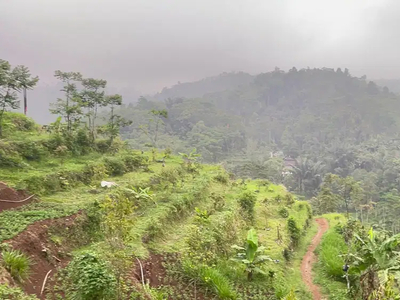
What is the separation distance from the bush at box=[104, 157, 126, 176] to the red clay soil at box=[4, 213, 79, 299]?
7.60 m

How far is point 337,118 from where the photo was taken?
339ft

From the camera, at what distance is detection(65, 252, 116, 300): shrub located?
5.19 meters

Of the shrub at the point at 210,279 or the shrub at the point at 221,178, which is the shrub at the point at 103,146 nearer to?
the shrub at the point at 221,178

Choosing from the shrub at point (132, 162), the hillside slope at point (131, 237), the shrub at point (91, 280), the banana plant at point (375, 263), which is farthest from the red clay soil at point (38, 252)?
the shrub at point (132, 162)

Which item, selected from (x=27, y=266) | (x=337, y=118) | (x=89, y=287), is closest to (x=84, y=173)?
(x=27, y=266)

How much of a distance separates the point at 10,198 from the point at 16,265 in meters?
3.89

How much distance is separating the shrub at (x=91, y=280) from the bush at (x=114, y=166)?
952 cm

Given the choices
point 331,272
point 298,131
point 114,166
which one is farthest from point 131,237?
point 298,131

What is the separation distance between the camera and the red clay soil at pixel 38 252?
5.82 m

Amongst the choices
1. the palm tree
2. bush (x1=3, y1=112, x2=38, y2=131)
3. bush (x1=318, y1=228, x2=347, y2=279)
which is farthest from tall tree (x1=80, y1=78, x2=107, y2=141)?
the palm tree

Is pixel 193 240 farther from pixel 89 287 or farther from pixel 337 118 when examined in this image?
pixel 337 118

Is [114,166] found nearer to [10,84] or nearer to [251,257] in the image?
[10,84]

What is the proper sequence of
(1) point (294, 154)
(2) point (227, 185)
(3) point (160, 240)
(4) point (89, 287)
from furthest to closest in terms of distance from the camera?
1. (1) point (294, 154)
2. (2) point (227, 185)
3. (3) point (160, 240)
4. (4) point (89, 287)

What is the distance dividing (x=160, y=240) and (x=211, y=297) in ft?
9.31
